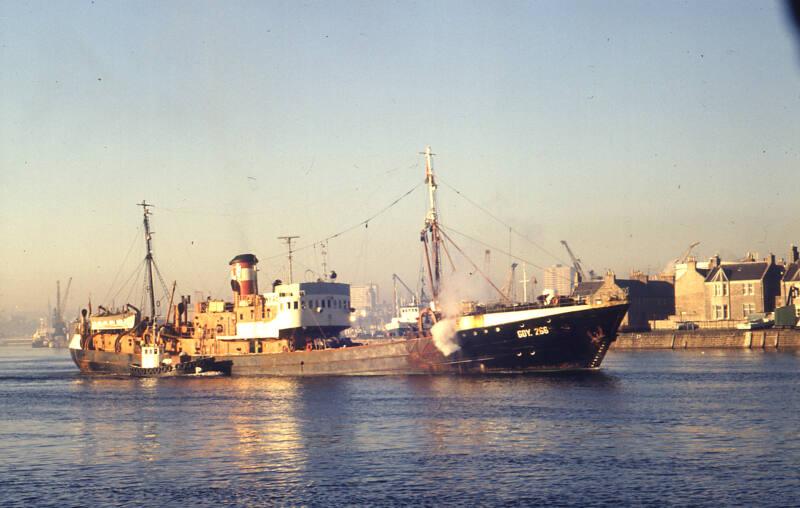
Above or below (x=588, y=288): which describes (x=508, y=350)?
below

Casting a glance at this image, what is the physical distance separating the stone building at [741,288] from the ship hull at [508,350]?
76034 mm

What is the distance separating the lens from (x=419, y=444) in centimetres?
4919

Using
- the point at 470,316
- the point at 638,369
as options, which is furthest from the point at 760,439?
the point at 638,369

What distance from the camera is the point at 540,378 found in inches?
3187

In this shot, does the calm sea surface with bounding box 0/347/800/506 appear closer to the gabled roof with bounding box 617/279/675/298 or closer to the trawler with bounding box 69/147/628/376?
the trawler with bounding box 69/147/628/376

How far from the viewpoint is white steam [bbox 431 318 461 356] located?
8438 cm

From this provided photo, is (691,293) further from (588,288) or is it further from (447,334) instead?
(447,334)

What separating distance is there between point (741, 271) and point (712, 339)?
739 inches

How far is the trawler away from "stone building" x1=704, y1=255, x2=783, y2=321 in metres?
75.0

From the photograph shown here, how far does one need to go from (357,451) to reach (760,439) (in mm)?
18740

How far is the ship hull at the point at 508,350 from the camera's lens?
8225 centimetres

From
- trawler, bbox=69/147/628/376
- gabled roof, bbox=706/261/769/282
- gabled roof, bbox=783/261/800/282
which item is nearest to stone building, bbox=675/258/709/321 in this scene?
gabled roof, bbox=706/261/769/282

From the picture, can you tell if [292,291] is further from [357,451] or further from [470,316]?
[357,451]

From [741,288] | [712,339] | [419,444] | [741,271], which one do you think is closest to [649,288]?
[741,271]
